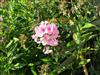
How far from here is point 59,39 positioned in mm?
3232

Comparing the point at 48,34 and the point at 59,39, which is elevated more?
the point at 48,34

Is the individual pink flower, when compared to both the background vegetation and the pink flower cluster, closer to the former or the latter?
the pink flower cluster

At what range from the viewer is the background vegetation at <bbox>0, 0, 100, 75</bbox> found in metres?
2.92

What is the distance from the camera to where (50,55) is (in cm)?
304

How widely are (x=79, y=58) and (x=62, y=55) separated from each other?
146 millimetres

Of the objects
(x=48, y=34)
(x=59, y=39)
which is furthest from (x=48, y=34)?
(x=59, y=39)

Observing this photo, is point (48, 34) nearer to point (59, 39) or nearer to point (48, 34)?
point (48, 34)

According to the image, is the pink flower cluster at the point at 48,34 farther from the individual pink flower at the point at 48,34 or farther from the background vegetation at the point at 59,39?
the background vegetation at the point at 59,39

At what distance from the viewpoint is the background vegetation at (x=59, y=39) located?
2922mm

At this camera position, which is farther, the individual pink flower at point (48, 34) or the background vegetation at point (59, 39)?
the background vegetation at point (59, 39)

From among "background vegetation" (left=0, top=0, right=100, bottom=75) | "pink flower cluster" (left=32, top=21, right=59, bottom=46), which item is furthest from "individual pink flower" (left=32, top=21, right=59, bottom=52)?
"background vegetation" (left=0, top=0, right=100, bottom=75)

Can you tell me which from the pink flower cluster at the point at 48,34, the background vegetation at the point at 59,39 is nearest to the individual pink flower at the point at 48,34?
the pink flower cluster at the point at 48,34

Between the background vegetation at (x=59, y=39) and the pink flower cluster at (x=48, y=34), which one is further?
the background vegetation at (x=59, y=39)

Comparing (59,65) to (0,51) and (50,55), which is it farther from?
(0,51)
